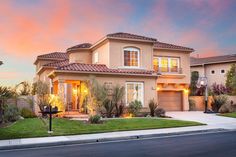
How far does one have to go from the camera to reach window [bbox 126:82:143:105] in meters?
26.5

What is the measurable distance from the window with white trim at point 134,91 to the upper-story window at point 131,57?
7.25ft

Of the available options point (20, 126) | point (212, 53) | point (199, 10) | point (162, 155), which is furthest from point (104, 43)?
point (212, 53)

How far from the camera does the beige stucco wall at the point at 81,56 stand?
3075 cm

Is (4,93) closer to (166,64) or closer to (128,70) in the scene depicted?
(128,70)

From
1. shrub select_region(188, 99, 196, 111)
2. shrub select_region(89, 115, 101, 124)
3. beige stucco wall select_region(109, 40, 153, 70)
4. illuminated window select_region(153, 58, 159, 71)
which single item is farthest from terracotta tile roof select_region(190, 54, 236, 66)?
shrub select_region(89, 115, 101, 124)

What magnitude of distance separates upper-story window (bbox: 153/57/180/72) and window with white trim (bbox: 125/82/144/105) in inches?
169

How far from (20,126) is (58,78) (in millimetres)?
7806

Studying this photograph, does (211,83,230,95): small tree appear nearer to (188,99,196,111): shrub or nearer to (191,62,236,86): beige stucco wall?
(191,62,236,86): beige stucco wall

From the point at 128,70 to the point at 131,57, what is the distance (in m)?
1.65

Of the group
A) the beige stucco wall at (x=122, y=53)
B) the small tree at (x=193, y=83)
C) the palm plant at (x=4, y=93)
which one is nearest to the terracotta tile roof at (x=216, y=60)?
the small tree at (x=193, y=83)

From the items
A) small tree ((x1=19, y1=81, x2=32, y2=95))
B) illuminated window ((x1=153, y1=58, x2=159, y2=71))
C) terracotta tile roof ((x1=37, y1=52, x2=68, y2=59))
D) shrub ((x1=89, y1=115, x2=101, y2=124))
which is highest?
terracotta tile roof ((x1=37, y1=52, x2=68, y2=59))

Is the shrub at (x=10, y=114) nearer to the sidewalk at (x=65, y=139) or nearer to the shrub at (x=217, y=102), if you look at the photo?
the sidewalk at (x=65, y=139)

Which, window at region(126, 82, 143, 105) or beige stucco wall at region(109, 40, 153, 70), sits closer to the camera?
window at region(126, 82, 143, 105)

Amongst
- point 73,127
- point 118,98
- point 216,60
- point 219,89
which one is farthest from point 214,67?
point 73,127
